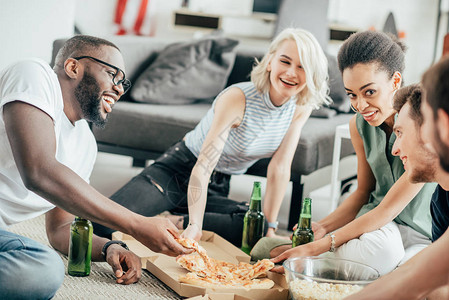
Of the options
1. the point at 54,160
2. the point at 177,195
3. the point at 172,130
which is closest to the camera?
the point at 54,160

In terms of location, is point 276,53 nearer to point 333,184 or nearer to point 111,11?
point 333,184

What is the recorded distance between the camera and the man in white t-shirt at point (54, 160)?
151 centimetres

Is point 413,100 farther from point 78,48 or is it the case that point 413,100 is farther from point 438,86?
point 78,48

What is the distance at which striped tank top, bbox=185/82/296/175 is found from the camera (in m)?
2.54

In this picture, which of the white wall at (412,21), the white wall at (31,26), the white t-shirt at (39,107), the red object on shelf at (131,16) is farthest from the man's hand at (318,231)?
the red object on shelf at (131,16)

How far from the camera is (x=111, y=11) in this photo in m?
7.06

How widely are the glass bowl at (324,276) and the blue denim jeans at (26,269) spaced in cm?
68

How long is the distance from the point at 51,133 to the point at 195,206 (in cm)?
87

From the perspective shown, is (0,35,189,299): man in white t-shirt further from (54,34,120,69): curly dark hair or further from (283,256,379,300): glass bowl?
(283,256,379,300): glass bowl

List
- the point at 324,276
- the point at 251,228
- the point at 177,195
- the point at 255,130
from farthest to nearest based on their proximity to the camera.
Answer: the point at 177,195 → the point at 255,130 → the point at 251,228 → the point at 324,276

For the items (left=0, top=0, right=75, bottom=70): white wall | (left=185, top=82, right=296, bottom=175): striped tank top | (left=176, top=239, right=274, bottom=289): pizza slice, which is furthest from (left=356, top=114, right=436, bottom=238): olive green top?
(left=0, top=0, right=75, bottom=70): white wall

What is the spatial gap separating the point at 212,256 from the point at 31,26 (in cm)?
223

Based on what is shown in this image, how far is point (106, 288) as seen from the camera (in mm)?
1858

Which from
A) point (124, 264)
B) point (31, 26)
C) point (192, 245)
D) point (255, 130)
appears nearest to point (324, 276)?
point (192, 245)
